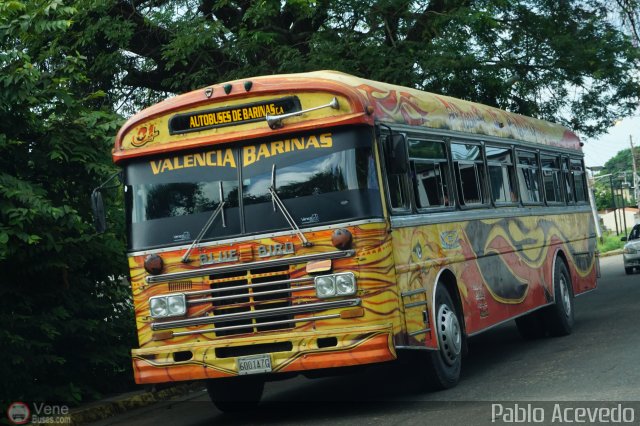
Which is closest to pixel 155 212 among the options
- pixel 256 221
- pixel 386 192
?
pixel 256 221

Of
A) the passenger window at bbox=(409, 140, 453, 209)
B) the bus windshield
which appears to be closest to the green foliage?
the bus windshield

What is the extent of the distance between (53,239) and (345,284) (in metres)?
3.50

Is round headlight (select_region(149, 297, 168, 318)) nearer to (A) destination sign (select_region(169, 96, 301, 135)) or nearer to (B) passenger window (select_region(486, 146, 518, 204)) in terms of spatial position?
(A) destination sign (select_region(169, 96, 301, 135))

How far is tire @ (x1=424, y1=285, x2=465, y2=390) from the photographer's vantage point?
35.2 ft

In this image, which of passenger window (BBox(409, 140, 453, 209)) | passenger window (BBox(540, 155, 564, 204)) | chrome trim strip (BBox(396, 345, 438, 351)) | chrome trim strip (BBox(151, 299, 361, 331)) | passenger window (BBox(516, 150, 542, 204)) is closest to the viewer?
chrome trim strip (BBox(151, 299, 361, 331))

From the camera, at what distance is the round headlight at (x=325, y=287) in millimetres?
9703

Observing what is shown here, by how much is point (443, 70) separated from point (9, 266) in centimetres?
1000

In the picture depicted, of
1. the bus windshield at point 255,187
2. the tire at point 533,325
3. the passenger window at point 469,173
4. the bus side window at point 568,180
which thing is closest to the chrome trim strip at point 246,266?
the bus windshield at point 255,187

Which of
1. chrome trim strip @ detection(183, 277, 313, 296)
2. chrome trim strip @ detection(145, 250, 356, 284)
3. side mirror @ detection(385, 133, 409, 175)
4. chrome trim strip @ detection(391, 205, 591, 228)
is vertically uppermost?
side mirror @ detection(385, 133, 409, 175)

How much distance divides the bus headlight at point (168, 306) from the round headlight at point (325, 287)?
4.12 feet

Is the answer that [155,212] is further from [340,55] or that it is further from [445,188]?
[340,55]

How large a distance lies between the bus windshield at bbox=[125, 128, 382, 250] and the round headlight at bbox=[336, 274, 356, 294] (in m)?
0.50

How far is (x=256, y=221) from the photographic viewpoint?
10031 mm

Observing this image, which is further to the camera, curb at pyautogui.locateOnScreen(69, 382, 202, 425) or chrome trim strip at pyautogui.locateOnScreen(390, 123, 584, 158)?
curb at pyautogui.locateOnScreen(69, 382, 202, 425)
